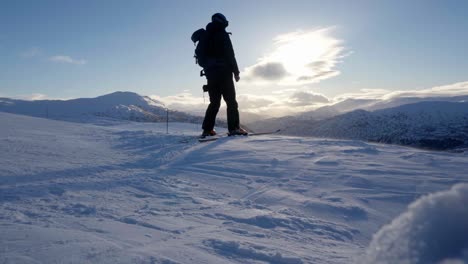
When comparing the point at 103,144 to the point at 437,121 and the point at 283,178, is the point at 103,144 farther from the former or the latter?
the point at 437,121

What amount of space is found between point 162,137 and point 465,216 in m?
7.93

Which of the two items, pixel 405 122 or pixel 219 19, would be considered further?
pixel 405 122

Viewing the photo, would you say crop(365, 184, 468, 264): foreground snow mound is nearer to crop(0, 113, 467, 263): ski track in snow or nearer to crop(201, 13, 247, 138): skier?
crop(0, 113, 467, 263): ski track in snow

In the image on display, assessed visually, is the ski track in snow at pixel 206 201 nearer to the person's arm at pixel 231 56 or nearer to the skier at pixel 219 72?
the skier at pixel 219 72

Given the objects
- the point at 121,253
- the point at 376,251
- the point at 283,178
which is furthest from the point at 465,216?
the point at 283,178

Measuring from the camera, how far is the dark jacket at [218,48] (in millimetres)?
8508

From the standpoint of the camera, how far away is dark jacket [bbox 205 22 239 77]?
851 centimetres

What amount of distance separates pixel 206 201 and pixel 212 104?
224 inches

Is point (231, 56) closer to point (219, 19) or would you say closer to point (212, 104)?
point (219, 19)

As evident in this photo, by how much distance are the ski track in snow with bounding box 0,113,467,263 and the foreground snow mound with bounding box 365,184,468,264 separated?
3.92ft

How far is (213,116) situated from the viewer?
875cm

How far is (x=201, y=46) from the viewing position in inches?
335

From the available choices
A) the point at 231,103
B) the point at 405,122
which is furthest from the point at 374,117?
the point at 231,103

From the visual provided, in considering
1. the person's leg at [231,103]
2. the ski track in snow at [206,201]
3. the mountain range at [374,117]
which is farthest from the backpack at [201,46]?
the mountain range at [374,117]
